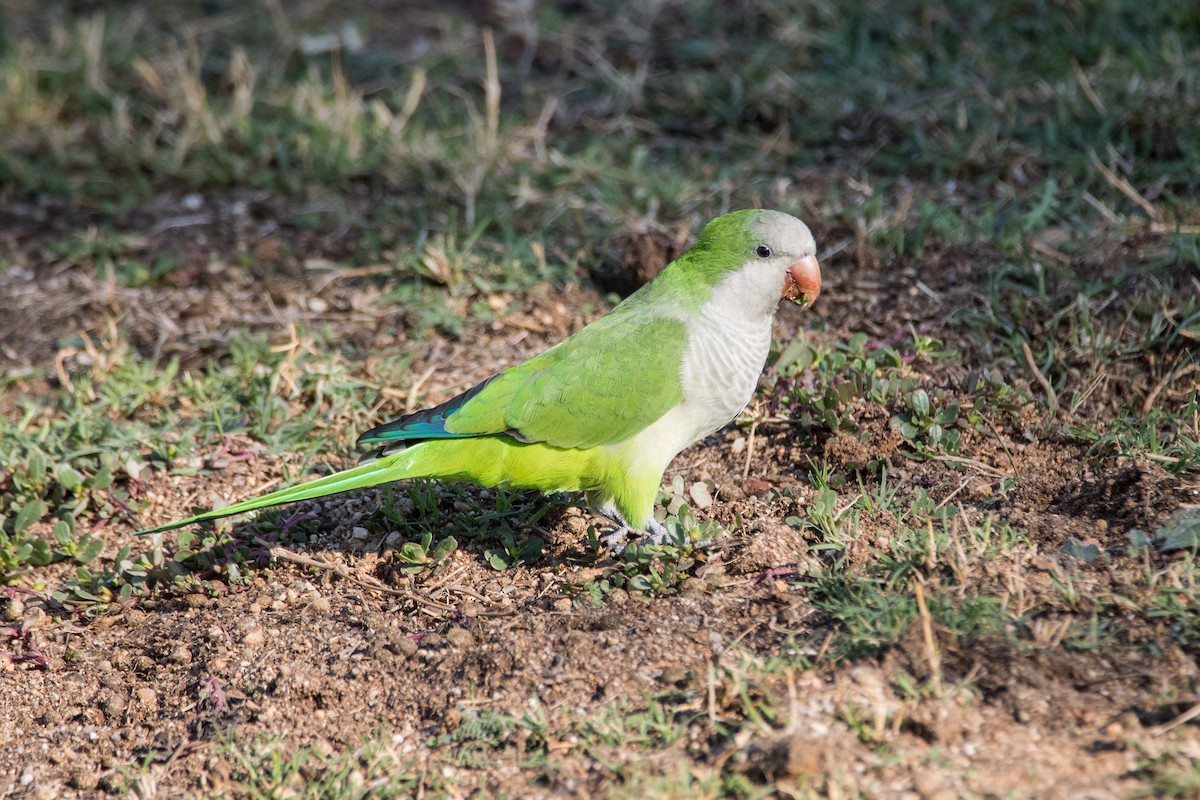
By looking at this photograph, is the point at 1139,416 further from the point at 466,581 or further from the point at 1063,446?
the point at 466,581

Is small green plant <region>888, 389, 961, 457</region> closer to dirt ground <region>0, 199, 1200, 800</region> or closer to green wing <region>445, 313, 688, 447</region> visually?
dirt ground <region>0, 199, 1200, 800</region>

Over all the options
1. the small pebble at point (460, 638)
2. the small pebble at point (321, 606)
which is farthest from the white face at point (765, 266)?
the small pebble at point (321, 606)

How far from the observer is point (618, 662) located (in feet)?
10.3

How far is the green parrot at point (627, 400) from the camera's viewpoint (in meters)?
3.67

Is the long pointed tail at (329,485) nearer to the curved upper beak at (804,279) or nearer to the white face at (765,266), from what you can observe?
the white face at (765,266)

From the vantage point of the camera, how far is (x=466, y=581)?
3734 millimetres

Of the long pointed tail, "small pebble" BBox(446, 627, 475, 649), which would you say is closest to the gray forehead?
the long pointed tail

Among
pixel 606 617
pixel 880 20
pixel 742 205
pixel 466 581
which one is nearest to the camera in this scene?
pixel 606 617

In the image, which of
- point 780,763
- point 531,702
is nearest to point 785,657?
point 780,763

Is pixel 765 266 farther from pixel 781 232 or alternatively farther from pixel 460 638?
pixel 460 638

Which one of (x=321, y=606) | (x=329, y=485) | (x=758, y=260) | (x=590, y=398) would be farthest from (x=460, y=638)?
(x=758, y=260)

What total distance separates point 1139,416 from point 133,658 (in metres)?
3.42

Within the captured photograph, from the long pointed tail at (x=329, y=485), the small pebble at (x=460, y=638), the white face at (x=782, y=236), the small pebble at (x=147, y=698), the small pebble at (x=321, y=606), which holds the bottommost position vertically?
the small pebble at (x=147, y=698)

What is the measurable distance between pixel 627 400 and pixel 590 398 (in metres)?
0.12
